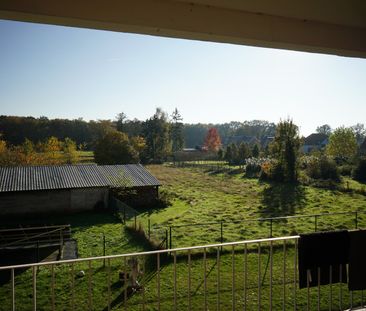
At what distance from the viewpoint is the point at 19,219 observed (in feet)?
52.8

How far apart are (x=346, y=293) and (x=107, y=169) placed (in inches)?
655

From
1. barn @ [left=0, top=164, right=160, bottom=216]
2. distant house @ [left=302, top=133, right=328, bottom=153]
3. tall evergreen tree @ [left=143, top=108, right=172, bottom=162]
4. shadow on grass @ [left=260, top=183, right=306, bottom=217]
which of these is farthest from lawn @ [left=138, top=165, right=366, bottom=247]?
distant house @ [left=302, top=133, right=328, bottom=153]

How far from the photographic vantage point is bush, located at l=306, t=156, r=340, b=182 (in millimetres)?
26109

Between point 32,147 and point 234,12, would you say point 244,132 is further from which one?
point 234,12

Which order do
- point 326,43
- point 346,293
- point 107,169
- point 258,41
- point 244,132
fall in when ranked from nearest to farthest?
point 258,41 → point 326,43 → point 346,293 → point 107,169 → point 244,132

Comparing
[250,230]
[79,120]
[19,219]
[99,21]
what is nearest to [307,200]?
[250,230]

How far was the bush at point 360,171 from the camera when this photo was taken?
26.4 meters

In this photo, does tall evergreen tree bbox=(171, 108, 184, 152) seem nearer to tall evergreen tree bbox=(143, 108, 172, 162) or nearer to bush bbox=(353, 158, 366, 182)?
tall evergreen tree bbox=(143, 108, 172, 162)

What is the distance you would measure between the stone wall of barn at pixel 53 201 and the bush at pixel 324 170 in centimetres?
1785

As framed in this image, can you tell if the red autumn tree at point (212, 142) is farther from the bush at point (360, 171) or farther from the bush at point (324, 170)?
the bush at point (360, 171)

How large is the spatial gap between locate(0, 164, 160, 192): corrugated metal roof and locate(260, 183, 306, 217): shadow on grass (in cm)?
678

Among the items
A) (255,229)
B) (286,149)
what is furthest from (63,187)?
(286,149)

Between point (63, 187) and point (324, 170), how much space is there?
20675mm

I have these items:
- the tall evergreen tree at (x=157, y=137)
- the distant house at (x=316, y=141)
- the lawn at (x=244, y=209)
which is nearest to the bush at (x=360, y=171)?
the lawn at (x=244, y=209)
